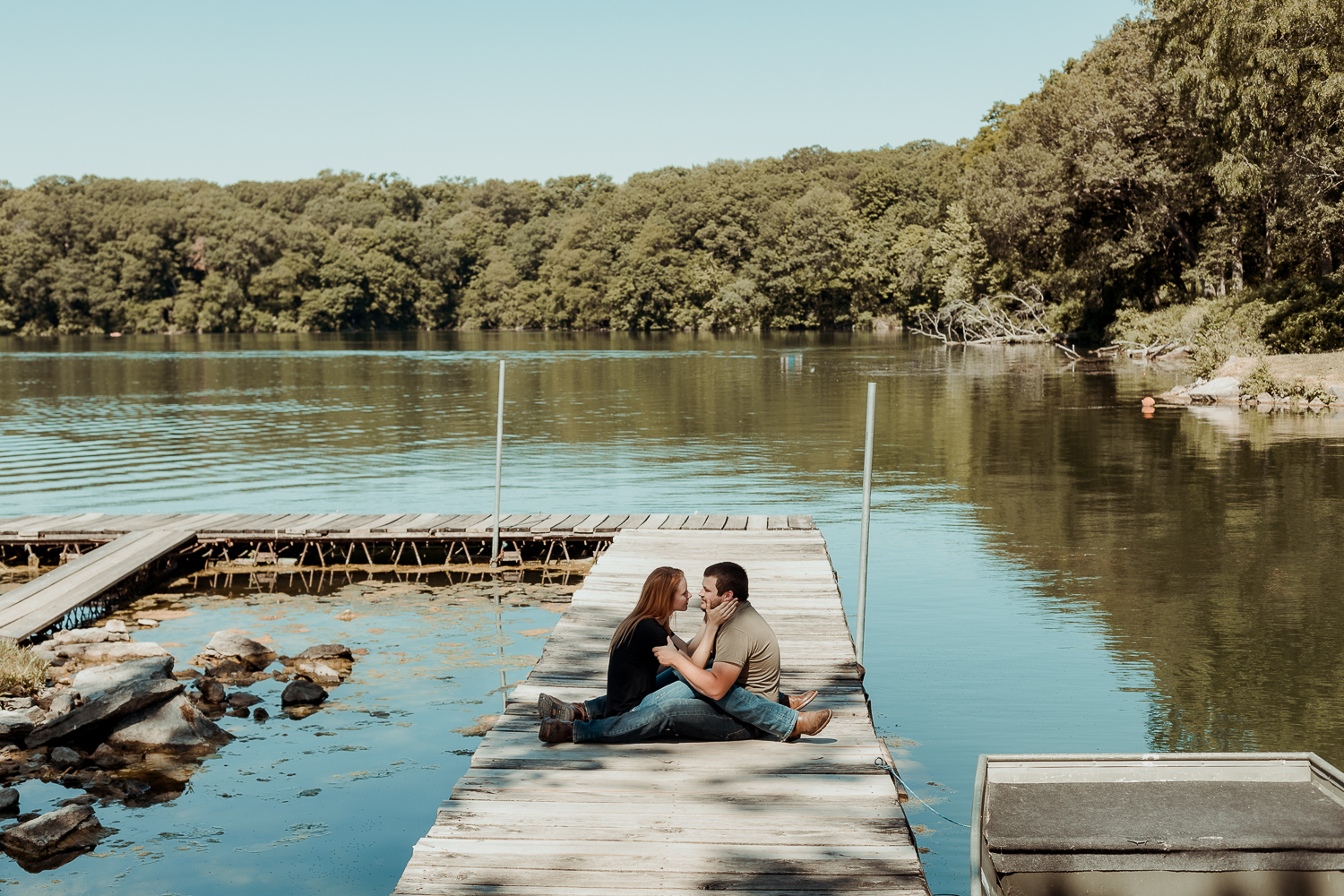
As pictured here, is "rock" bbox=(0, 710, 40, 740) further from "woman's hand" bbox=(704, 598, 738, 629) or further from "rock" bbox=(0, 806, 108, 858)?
"woman's hand" bbox=(704, 598, 738, 629)

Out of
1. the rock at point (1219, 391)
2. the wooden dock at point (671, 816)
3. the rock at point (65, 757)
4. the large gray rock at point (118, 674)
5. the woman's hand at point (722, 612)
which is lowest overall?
the rock at point (65, 757)

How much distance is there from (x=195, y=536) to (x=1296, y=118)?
3832 centimetres

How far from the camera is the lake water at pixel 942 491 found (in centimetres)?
1191

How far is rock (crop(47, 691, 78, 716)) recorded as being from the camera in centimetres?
1107

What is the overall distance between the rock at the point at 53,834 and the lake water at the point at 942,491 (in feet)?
5.66

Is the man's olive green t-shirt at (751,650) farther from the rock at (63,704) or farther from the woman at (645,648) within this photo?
the rock at (63,704)

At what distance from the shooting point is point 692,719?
27.6 ft

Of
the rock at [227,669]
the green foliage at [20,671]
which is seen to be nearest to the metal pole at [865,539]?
the rock at [227,669]

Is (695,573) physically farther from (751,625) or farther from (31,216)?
(31,216)

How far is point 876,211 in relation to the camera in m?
125

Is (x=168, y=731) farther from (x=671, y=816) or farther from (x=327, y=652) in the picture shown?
(x=671, y=816)

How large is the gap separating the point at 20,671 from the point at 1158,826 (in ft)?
36.2

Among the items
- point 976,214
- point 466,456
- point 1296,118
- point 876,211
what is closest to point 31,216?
point 876,211

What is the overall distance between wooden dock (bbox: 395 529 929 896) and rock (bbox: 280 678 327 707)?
313 cm
